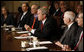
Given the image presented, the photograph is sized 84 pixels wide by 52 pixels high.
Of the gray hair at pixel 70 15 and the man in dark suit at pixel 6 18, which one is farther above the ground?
the gray hair at pixel 70 15

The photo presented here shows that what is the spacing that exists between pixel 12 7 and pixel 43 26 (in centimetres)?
786

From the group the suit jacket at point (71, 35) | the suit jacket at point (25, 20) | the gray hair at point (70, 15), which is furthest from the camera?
the suit jacket at point (25, 20)

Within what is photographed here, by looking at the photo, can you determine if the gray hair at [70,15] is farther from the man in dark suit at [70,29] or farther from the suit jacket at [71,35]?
the suit jacket at [71,35]

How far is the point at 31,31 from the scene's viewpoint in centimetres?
511

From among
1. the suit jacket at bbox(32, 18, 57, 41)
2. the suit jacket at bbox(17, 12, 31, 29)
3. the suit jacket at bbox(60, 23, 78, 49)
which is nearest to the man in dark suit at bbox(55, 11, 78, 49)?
the suit jacket at bbox(60, 23, 78, 49)

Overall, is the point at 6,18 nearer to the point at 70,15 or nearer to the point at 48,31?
the point at 48,31

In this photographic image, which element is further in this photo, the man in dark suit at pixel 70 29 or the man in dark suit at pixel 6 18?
the man in dark suit at pixel 6 18

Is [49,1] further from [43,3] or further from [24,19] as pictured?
[24,19]

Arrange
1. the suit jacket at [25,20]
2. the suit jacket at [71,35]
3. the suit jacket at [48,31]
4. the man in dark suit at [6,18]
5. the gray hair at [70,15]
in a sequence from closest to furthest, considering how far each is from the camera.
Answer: the suit jacket at [71,35], the gray hair at [70,15], the suit jacket at [48,31], the suit jacket at [25,20], the man in dark suit at [6,18]

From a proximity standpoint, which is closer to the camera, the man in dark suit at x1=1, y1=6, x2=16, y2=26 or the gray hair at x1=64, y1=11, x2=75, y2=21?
the gray hair at x1=64, y1=11, x2=75, y2=21

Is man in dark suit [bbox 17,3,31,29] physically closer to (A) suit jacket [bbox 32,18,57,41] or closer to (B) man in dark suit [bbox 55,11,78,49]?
(A) suit jacket [bbox 32,18,57,41]

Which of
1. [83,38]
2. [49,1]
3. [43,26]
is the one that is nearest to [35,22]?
[43,26]

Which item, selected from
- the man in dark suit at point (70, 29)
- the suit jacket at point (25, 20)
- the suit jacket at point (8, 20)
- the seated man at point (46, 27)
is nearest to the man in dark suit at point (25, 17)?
the suit jacket at point (25, 20)

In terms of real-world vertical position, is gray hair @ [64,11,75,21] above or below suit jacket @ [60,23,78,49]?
above
